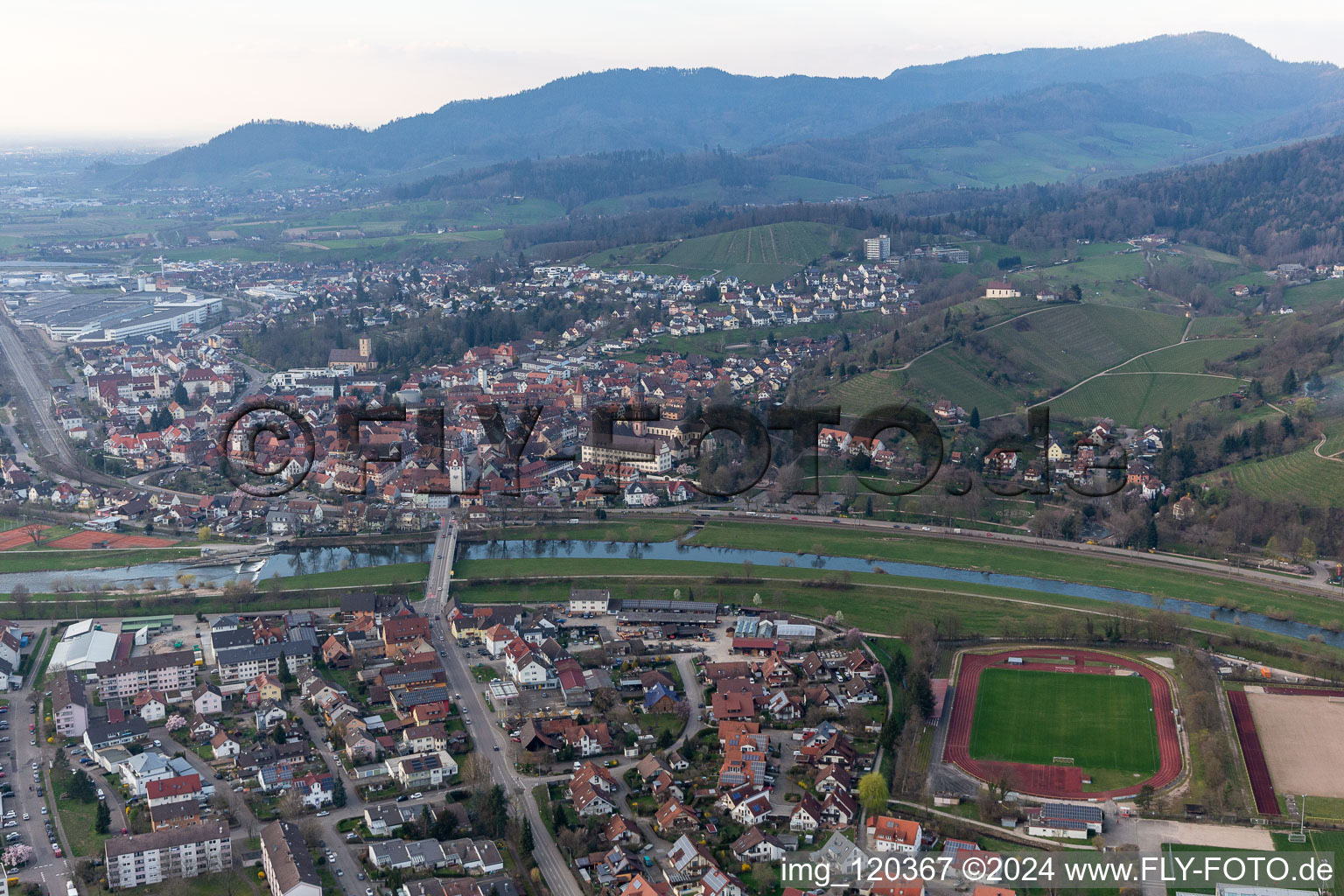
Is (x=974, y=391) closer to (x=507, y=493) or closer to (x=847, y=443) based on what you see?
(x=847, y=443)

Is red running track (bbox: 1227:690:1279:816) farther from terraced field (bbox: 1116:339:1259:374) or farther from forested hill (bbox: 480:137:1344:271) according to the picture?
forested hill (bbox: 480:137:1344:271)

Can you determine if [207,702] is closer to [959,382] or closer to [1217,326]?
[959,382]

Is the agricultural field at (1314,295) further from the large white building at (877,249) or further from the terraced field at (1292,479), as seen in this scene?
the large white building at (877,249)

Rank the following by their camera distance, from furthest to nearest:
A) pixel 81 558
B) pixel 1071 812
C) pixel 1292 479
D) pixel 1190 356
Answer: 1. pixel 1190 356
2. pixel 1292 479
3. pixel 81 558
4. pixel 1071 812

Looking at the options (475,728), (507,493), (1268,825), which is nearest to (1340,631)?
(1268,825)

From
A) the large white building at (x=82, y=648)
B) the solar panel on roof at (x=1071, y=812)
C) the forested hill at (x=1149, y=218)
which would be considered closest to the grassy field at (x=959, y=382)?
the solar panel on roof at (x=1071, y=812)

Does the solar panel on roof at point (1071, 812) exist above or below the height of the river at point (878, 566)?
above

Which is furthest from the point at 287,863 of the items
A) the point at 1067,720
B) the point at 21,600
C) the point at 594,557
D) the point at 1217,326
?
the point at 1217,326
